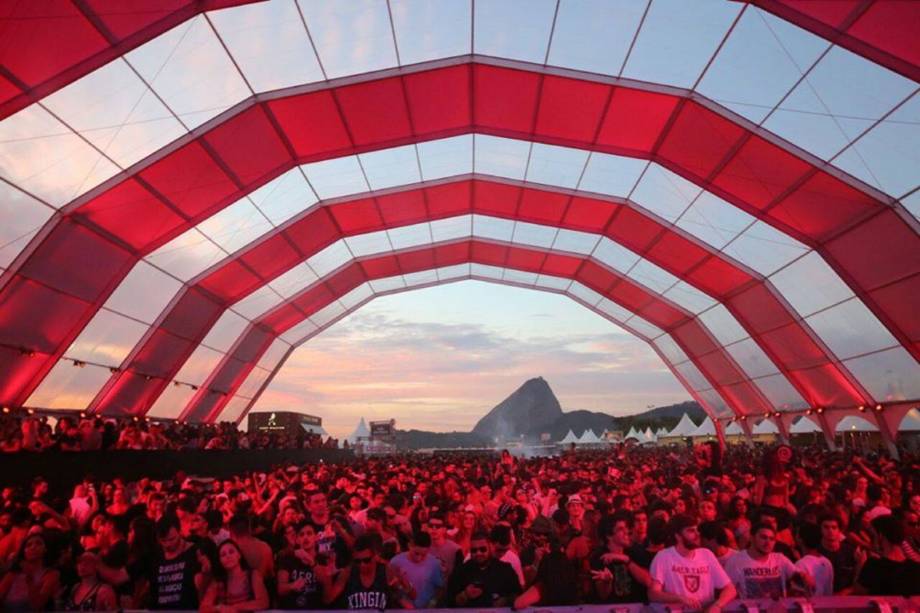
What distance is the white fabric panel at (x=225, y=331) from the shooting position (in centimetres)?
2900

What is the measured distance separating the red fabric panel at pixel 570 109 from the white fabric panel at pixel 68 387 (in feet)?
57.6

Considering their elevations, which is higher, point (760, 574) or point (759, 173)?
point (759, 173)

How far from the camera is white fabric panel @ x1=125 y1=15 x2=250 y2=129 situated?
14.8m

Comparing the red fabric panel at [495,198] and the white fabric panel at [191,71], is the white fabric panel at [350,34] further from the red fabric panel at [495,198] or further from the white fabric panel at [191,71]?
the red fabric panel at [495,198]

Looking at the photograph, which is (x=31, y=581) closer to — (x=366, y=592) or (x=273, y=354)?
(x=366, y=592)

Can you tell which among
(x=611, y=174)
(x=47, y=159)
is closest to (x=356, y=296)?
(x=611, y=174)

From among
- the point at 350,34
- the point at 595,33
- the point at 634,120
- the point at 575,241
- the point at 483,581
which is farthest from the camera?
the point at 575,241

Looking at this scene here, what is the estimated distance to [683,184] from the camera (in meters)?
22.5

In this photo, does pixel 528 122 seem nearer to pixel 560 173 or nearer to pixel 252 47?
pixel 560 173

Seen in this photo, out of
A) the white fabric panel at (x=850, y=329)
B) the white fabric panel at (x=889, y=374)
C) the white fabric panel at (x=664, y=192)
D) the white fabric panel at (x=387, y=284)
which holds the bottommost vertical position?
the white fabric panel at (x=889, y=374)

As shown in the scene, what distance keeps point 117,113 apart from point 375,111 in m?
7.06

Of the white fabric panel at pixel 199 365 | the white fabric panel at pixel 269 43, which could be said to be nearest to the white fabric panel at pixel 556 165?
the white fabric panel at pixel 269 43

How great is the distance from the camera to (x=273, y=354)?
37.2m

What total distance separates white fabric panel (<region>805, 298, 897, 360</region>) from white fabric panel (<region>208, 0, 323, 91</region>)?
19687mm
